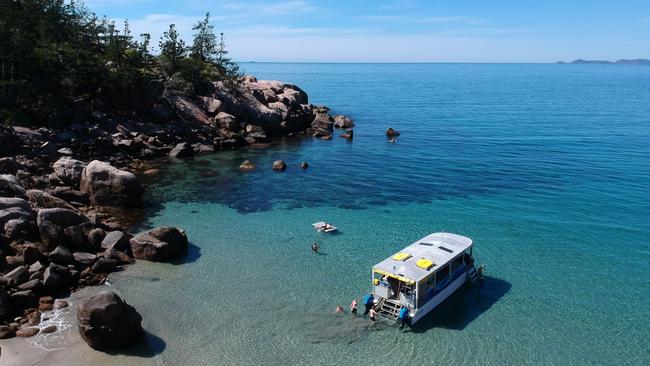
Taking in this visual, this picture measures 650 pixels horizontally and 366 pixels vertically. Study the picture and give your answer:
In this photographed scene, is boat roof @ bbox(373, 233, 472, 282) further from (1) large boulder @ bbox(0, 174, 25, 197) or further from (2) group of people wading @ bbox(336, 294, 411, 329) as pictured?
(1) large boulder @ bbox(0, 174, 25, 197)

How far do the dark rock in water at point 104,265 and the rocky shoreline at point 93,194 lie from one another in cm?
8

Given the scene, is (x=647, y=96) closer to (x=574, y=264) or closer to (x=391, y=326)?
(x=574, y=264)

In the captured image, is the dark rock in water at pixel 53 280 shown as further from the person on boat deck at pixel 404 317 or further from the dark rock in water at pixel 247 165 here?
the dark rock in water at pixel 247 165

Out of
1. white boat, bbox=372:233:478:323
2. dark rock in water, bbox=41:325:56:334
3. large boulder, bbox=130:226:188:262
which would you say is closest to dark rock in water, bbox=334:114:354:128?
large boulder, bbox=130:226:188:262

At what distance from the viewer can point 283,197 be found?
5062cm

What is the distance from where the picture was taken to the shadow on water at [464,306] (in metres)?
27.8

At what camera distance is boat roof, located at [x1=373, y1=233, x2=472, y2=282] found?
27.9m

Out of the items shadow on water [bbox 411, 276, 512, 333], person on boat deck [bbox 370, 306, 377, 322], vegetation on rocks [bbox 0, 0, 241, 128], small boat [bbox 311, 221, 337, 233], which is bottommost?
shadow on water [bbox 411, 276, 512, 333]

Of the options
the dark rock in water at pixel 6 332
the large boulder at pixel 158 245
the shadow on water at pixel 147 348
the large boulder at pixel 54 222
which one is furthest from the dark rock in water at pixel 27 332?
the large boulder at pixel 158 245

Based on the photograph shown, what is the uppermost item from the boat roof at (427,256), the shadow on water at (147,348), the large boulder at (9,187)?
the large boulder at (9,187)

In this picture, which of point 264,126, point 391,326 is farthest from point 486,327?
point 264,126

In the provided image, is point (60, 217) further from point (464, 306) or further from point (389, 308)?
point (464, 306)

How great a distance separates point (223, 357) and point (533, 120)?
320 feet

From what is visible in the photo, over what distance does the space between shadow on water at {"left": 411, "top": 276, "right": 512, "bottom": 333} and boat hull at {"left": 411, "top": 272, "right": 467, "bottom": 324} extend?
392mm
